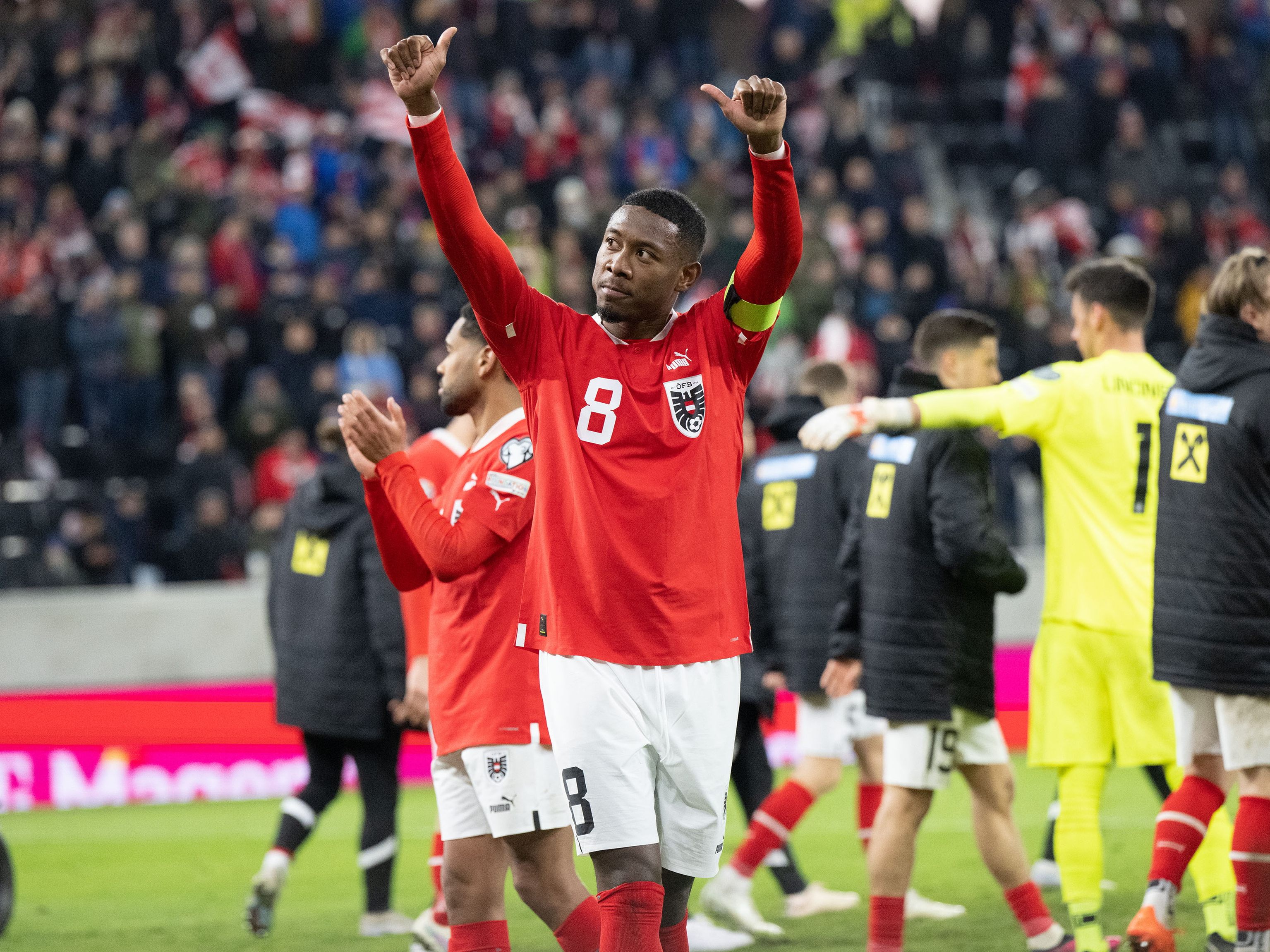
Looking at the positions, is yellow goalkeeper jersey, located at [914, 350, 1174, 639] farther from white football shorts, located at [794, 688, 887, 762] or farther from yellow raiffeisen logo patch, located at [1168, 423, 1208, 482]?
white football shorts, located at [794, 688, 887, 762]

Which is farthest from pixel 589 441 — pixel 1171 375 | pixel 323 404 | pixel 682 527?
pixel 323 404

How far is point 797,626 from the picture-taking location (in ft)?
24.6

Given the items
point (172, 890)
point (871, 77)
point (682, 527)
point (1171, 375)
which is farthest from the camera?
point (871, 77)

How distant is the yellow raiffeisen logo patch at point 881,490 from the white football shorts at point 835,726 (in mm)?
1350

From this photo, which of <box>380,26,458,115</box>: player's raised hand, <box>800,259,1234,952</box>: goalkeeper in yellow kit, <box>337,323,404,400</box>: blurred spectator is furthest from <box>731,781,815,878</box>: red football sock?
<box>337,323,404,400</box>: blurred spectator

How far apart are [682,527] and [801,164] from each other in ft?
53.3

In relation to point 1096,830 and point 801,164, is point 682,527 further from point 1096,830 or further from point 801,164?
point 801,164

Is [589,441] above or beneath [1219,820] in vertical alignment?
above

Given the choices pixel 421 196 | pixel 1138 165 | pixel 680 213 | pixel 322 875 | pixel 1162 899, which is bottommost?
pixel 322 875

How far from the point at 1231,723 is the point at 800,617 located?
259cm

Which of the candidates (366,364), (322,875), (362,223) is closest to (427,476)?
(322,875)

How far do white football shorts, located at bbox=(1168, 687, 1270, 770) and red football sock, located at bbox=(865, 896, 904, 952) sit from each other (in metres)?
1.17

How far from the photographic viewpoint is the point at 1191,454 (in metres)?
5.36

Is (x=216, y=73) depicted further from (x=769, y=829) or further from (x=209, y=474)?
(x=769, y=829)
